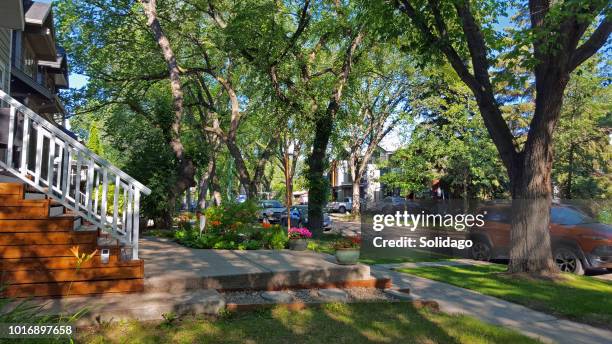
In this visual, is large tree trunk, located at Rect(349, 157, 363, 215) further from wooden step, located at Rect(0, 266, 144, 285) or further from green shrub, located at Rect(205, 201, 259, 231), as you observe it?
wooden step, located at Rect(0, 266, 144, 285)

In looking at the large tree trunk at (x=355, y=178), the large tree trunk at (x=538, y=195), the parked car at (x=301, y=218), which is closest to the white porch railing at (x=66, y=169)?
the large tree trunk at (x=538, y=195)

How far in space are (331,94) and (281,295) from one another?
45.7ft

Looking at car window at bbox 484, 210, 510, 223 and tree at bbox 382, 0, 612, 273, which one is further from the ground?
tree at bbox 382, 0, 612, 273

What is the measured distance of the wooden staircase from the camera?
223 inches

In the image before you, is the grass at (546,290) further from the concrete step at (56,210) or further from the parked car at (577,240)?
the concrete step at (56,210)

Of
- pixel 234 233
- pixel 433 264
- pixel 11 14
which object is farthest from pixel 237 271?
pixel 433 264

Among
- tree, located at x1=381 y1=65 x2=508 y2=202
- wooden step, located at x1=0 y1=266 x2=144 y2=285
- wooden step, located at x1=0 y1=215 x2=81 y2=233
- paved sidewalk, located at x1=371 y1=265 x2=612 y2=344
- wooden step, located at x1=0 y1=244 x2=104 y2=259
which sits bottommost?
paved sidewalk, located at x1=371 y1=265 x2=612 y2=344

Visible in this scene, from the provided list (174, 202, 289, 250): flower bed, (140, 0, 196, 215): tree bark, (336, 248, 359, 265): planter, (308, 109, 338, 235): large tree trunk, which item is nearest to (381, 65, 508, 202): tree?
(308, 109, 338, 235): large tree trunk

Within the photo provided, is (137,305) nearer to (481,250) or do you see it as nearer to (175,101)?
(175,101)

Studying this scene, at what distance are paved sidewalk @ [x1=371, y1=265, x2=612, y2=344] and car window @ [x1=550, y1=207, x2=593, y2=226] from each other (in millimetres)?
4769

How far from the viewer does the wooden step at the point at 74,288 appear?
5598 millimetres

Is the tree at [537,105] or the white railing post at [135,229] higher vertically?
the tree at [537,105]

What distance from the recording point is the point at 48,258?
19.0 feet

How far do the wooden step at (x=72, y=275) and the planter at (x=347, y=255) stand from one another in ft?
11.5
